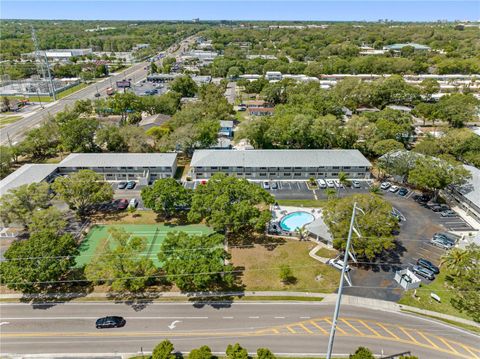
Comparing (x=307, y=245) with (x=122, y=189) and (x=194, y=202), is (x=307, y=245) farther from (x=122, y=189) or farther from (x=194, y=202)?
(x=122, y=189)

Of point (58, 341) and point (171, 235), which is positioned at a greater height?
point (171, 235)

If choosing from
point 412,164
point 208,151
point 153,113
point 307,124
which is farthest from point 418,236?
point 153,113

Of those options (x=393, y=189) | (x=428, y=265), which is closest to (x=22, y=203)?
(x=428, y=265)

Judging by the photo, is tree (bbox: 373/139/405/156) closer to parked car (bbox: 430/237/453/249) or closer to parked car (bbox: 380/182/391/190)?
parked car (bbox: 380/182/391/190)

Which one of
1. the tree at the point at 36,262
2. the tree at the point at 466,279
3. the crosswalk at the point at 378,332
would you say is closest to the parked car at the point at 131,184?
the tree at the point at 36,262

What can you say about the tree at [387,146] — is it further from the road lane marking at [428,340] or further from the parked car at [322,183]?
the road lane marking at [428,340]
